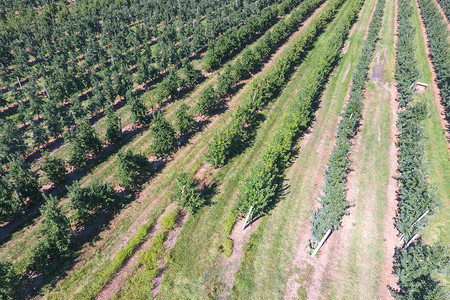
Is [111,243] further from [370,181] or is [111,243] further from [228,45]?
[228,45]

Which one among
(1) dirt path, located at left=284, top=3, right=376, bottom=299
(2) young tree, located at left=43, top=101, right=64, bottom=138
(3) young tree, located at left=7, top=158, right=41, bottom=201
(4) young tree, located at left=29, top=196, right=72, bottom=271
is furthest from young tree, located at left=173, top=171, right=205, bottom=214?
(2) young tree, located at left=43, top=101, right=64, bottom=138

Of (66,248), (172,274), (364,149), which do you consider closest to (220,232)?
(172,274)

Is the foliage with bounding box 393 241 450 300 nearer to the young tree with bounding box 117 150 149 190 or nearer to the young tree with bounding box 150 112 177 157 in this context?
the young tree with bounding box 117 150 149 190

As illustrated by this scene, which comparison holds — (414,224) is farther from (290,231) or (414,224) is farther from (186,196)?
(186,196)

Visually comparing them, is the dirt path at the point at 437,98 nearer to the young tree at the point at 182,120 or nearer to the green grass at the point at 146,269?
the young tree at the point at 182,120

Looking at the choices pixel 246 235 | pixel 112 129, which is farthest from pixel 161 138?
pixel 246 235

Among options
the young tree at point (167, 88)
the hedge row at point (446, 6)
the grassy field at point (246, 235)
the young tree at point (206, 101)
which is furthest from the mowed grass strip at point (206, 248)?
the hedge row at point (446, 6)
